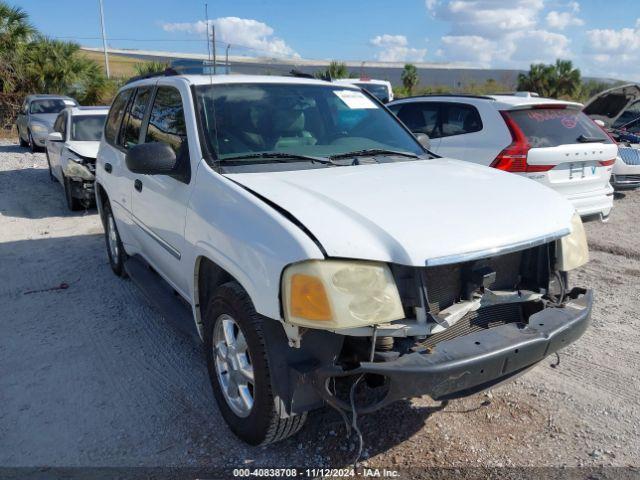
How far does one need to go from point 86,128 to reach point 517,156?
287 inches

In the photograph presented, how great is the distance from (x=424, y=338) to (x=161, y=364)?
217 centimetres

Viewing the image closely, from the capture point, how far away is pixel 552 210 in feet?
9.69

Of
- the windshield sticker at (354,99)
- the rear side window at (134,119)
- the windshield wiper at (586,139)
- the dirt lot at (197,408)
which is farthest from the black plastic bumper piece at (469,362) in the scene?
the windshield wiper at (586,139)

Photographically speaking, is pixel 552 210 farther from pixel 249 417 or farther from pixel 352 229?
pixel 249 417

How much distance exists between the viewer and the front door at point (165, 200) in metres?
3.42

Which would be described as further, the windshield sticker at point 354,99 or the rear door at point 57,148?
the rear door at point 57,148

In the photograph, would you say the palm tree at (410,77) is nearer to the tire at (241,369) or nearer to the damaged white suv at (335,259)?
the damaged white suv at (335,259)

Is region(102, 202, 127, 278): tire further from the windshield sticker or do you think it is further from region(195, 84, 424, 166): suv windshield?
the windshield sticker

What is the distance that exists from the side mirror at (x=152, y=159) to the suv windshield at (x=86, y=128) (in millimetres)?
6900

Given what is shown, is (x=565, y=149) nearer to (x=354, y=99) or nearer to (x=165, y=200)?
(x=354, y=99)

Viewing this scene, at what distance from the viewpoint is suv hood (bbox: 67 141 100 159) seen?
8586 mm

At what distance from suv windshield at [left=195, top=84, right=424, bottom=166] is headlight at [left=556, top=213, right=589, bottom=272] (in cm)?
126

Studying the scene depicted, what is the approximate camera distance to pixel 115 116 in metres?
5.27

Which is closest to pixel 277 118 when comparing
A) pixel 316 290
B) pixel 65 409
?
pixel 316 290
